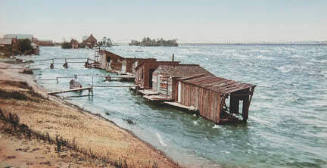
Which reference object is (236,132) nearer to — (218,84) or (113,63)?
(218,84)

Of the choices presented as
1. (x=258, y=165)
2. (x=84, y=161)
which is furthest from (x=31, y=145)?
(x=258, y=165)

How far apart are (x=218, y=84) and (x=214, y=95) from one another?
6.55ft

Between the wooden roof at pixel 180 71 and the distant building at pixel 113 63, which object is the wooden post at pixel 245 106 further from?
the distant building at pixel 113 63

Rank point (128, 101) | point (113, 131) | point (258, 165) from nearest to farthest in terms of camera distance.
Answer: point (258, 165) < point (113, 131) < point (128, 101)

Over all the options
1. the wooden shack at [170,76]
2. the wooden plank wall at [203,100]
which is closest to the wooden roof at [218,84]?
the wooden plank wall at [203,100]

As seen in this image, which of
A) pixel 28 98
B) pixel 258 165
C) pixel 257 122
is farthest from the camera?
pixel 257 122

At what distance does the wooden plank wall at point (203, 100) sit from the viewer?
2695 centimetres

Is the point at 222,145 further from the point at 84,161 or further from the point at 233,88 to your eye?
the point at 84,161

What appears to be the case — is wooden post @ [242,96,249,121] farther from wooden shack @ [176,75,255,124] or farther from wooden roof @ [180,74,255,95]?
wooden roof @ [180,74,255,95]

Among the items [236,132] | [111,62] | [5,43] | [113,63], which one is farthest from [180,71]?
[5,43]

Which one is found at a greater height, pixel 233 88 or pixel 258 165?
pixel 233 88

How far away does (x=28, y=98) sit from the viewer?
26.6m

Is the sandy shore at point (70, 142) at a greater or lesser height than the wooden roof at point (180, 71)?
lesser

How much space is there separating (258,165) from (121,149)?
29.5ft
